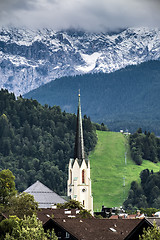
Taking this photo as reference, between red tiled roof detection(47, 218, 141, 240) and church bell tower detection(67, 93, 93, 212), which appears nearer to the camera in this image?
red tiled roof detection(47, 218, 141, 240)

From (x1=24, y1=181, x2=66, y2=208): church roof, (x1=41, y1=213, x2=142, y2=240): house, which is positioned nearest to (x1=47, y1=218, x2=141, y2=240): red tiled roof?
(x1=41, y1=213, x2=142, y2=240): house

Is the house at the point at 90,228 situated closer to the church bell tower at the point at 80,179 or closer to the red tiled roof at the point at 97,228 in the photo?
the red tiled roof at the point at 97,228

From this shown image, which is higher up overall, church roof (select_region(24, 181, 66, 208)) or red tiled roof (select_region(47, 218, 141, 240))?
church roof (select_region(24, 181, 66, 208))

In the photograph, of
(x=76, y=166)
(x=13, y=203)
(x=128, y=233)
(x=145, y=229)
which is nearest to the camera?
(x=145, y=229)

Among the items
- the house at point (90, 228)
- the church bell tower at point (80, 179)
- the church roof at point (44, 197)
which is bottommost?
the house at point (90, 228)

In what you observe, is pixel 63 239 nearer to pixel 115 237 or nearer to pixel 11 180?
pixel 115 237

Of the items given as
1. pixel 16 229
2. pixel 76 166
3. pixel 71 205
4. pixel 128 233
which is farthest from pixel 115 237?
pixel 76 166

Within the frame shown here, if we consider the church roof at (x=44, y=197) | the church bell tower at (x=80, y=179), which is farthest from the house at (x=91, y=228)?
the church bell tower at (x=80, y=179)

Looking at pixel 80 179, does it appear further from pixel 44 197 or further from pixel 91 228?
pixel 91 228

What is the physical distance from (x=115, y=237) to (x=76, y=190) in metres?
93.1

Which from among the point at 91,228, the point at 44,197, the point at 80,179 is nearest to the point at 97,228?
the point at 91,228

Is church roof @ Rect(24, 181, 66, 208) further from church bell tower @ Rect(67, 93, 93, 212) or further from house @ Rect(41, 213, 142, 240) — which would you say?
house @ Rect(41, 213, 142, 240)

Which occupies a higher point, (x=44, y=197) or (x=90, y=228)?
(x=44, y=197)

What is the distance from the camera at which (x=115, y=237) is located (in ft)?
Result: 269
